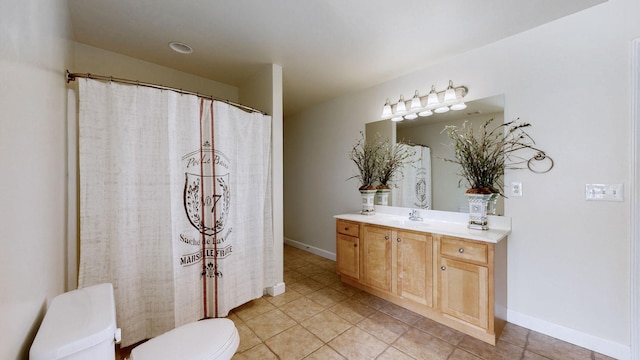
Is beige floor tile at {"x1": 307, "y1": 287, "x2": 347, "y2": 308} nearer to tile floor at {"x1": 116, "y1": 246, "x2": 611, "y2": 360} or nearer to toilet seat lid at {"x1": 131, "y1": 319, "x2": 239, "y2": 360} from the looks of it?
tile floor at {"x1": 116, "y1": 246, "x2": 611, "y2": 360}

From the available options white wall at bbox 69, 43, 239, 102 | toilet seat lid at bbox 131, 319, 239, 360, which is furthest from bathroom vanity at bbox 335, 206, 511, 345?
white wall at bbox 69, 43, 239, 102

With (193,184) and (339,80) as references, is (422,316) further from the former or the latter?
(339,80)

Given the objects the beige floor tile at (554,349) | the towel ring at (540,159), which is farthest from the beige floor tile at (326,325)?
the towel ring at (540,159)

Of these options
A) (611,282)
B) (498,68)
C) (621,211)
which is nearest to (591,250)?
(611,282)

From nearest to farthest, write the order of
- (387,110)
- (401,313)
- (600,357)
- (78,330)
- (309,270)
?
(78,330) → (600,357) → (401,313) → (387,110) → (309,270)

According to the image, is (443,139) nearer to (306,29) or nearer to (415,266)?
(415,266)

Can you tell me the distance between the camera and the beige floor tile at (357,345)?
1.70 metres

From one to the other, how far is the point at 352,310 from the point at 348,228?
2.74 ft

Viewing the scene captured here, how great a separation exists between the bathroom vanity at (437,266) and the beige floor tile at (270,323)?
90cm

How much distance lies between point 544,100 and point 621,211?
3.08 feet

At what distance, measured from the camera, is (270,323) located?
2.06m

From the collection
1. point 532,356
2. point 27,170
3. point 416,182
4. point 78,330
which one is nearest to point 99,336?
point 78,330

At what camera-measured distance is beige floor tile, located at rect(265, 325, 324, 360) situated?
1695mm

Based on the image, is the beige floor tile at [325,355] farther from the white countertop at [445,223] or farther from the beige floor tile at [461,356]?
the white countertop at [445,223]
